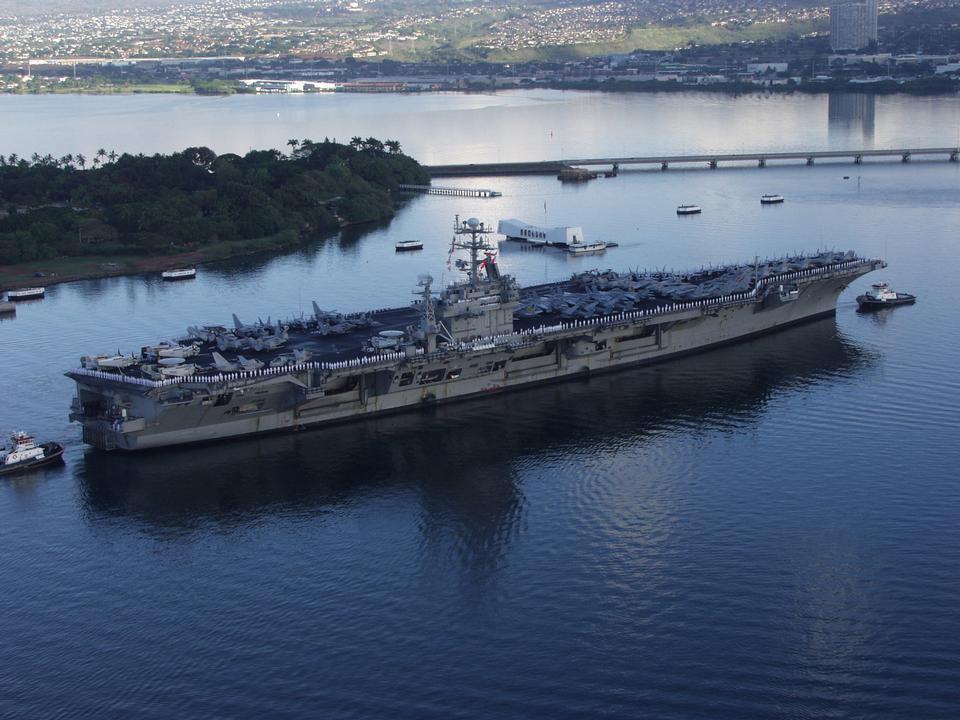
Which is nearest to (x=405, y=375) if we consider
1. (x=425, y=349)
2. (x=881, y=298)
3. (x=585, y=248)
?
(x=425, y=349)

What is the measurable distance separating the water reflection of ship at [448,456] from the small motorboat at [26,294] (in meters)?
23.3

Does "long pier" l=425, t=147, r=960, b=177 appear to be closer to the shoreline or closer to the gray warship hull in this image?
the gray warship hull

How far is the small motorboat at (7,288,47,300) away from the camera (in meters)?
56.7

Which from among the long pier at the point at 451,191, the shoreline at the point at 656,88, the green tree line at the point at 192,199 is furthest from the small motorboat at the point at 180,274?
the shoreline at the point at 656,88

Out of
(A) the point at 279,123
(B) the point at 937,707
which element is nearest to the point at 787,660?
(B) the point at 937,707

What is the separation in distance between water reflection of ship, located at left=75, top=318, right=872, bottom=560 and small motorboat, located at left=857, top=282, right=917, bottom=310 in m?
7.74

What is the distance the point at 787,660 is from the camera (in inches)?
956

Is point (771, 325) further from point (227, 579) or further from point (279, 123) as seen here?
point (279, 123)

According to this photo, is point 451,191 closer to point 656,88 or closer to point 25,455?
point 25,455

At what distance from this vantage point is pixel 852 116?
132 meters

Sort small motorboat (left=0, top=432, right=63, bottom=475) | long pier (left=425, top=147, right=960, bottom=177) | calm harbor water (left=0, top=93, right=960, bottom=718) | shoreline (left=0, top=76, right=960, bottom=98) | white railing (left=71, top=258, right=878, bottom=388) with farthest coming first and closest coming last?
shoreline (left=0, top=76, right=960, bottom=98), long pier (left=425, top=147, right=960, bottom=177), white railing (left=71, top=258, right=878, bottom=388), small motorboat (left=0, top=432, right=63, bottom=475), calm harbor water (left=0, top=93, right=960, bottom=718)

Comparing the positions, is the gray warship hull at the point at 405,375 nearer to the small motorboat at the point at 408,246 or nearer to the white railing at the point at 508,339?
the white railing at the point at 508,339

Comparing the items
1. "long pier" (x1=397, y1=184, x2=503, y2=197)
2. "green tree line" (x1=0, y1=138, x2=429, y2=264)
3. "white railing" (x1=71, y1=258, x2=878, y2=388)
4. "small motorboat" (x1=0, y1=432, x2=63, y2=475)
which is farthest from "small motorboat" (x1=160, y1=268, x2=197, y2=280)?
"long pier" (x1=397, y1=184, x2=503, y2=197)

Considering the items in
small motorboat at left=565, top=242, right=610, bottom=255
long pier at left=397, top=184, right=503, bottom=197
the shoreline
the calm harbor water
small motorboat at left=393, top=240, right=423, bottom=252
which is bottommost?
the calm harbor water
